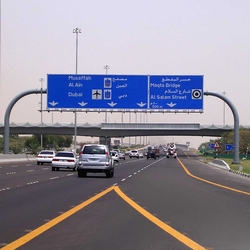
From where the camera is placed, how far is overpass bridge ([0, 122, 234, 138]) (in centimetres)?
9794

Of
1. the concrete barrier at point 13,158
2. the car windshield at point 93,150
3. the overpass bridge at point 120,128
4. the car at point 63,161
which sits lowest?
the concrete barrier at point 13,158

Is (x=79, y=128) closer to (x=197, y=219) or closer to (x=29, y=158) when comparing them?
(x=29, y=158)

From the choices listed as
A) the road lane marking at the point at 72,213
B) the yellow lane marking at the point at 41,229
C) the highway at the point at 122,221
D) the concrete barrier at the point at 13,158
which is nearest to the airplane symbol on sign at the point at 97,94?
the concrete barrier at the point at 13,158

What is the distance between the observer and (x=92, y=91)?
57312mm

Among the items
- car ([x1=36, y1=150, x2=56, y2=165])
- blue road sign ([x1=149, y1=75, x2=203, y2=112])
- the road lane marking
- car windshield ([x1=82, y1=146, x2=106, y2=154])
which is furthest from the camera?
Result: car ([x1=36, y1=150, x2=56, y2=165])

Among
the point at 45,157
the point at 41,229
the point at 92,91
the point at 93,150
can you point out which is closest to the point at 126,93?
the point at 92,91

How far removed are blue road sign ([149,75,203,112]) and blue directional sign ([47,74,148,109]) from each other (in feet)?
4.66

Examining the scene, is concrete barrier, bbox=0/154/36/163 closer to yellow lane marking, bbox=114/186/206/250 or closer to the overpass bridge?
the overpass bridge

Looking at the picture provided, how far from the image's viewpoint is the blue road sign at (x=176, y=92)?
184ft

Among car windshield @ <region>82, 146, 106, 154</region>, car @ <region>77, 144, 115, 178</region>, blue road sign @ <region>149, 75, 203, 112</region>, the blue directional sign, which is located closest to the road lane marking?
car @ <region>77, 144, 115, 178</region>

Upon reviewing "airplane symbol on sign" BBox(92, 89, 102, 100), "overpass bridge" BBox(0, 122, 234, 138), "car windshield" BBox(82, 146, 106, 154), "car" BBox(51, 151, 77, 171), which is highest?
"airplane symbol on sign" BBox(92, 89, 102, 100)

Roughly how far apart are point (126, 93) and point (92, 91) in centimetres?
337

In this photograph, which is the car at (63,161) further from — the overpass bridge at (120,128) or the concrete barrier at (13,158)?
the overpass bridge at (120,128)

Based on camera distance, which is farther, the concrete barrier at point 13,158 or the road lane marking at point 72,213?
the concrete barrier at point 13,158
